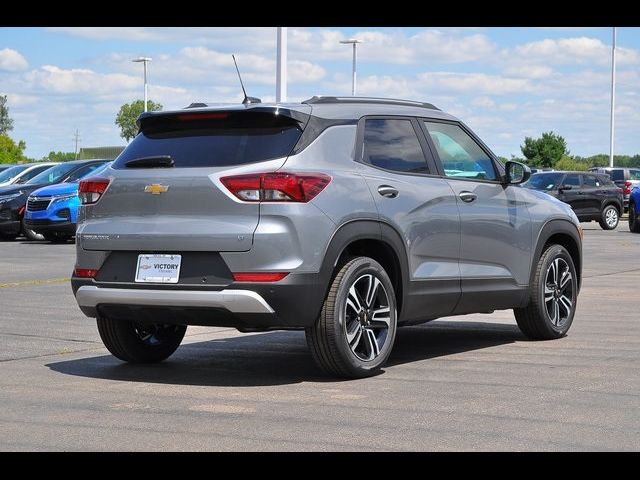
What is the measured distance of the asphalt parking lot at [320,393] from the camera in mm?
6230

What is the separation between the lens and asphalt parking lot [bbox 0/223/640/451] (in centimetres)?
623

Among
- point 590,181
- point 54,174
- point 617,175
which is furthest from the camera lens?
point 617,175

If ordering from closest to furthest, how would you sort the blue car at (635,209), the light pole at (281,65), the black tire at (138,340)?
the black tire at (138,340), the light pole at (281,65), the blue car at (635,209)

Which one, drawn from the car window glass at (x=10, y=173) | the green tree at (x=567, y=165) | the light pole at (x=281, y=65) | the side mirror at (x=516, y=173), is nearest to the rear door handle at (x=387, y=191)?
the side mirror at (x=516, y=173)

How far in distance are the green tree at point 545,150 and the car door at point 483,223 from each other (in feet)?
232

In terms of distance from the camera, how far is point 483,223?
934cm

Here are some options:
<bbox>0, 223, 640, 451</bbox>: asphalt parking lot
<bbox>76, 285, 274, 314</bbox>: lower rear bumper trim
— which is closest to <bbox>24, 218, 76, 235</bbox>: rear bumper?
<bbox>0, 223, 640, 451</bbox>: asphalt parking lot

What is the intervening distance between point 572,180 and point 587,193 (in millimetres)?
577

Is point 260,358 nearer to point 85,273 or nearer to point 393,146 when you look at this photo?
point 85,273

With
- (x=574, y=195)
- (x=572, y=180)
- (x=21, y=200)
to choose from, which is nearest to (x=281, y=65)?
(x=21, y=200)

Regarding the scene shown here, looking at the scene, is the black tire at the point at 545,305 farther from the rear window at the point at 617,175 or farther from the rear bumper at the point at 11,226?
the rear window at the point at 617,175

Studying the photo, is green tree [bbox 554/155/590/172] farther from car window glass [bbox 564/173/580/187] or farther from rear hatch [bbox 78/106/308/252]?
rear hatch [bbox 78/106/308/252]

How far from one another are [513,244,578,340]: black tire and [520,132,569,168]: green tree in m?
70.1
